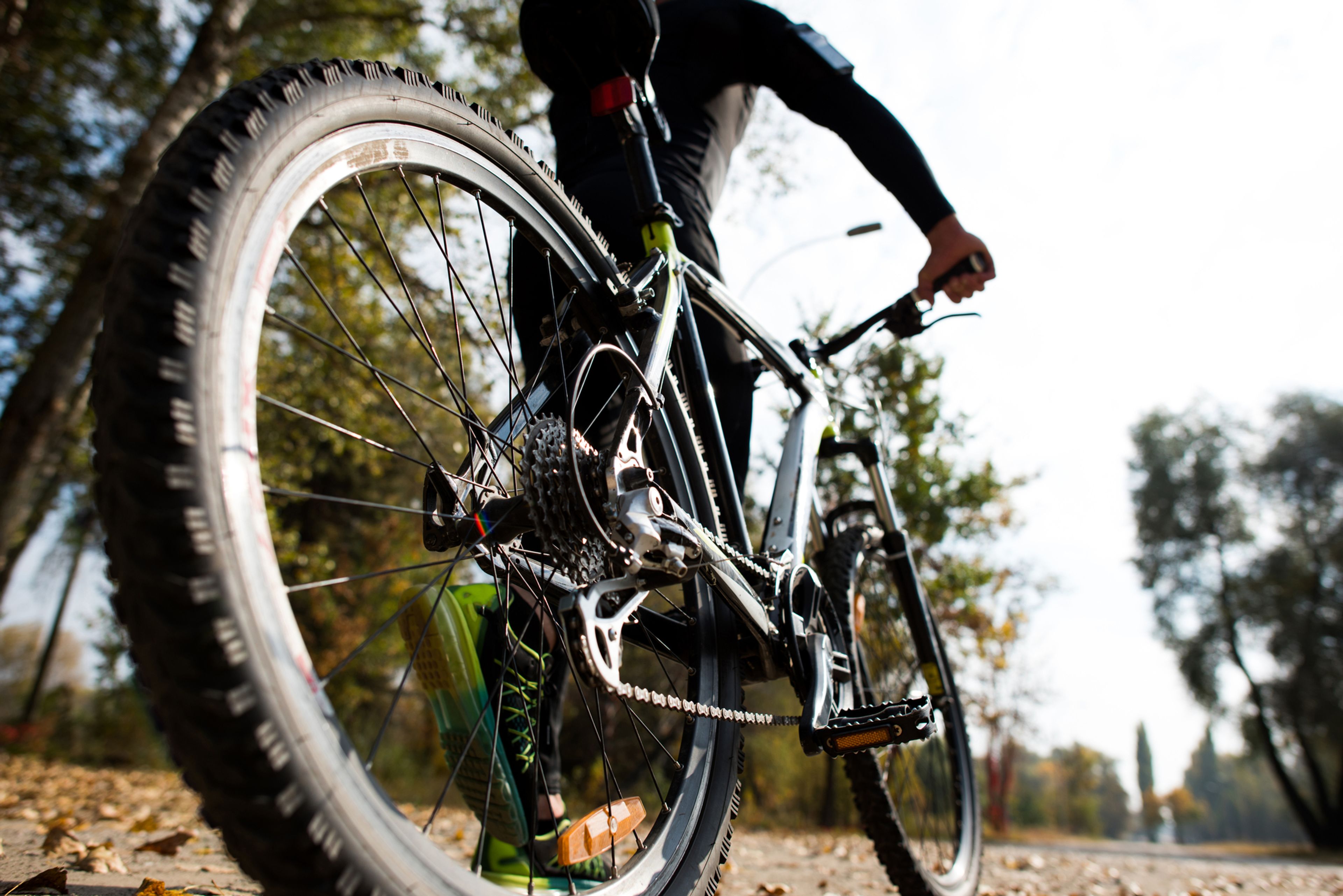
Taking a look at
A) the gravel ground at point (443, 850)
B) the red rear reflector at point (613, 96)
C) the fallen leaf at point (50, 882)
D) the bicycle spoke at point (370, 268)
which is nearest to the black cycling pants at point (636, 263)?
the red rear reflector at point (613, 96)

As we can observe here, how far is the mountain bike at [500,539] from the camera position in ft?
2.20

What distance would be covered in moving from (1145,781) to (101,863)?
92.2 meters

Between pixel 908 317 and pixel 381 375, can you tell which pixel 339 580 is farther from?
pixel 908 317

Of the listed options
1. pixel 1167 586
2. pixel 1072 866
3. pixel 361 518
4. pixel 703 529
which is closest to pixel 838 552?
pixel 703 529

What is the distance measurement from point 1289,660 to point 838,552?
85.4 ft

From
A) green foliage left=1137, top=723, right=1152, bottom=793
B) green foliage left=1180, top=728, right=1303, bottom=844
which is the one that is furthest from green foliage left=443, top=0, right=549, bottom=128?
green foliage left=1137, top=723, right=1152, bottom=793

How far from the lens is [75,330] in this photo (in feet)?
21.4

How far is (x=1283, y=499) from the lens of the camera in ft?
76.9

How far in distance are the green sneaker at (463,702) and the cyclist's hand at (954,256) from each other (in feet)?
5.51

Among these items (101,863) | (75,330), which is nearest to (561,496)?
(101,863)

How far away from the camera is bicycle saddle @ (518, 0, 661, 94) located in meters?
1.57

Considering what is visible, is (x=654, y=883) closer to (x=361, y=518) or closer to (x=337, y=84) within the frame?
(x=337, y=84)

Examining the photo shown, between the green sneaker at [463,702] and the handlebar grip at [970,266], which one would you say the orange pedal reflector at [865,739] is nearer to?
the green sneaker at [463,702]

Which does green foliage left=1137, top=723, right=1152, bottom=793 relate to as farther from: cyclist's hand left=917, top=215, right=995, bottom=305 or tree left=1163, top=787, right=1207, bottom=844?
cyclist's hand left=917, top=215, right=995, bottom=305
